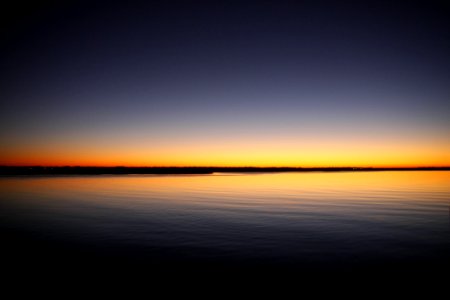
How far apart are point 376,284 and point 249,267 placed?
3.81m

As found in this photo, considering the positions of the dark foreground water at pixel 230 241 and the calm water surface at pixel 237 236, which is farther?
the calm water surface at pixel 237 236

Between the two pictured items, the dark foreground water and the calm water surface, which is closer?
the dark foreground water

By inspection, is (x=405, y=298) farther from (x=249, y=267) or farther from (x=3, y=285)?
(x=3, y=285)

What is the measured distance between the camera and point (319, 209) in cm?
2567

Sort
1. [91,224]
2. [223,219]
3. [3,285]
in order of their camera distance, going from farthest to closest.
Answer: [223,219] → [91,224] → [3,285]

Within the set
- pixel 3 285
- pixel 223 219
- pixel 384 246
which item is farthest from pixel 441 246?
pixel 3 285

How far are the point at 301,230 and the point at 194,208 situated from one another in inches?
441

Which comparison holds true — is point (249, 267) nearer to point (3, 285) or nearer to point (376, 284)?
point (376, 284)

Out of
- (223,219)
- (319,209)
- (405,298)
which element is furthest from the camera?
(319,209)

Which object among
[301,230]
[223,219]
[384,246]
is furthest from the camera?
[223,219]

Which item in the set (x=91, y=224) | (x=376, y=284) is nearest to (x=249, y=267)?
(x=376, y=284)

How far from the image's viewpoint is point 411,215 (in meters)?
22.5

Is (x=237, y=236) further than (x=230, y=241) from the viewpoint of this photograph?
Yes

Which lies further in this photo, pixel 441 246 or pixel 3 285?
pixel 441 246
